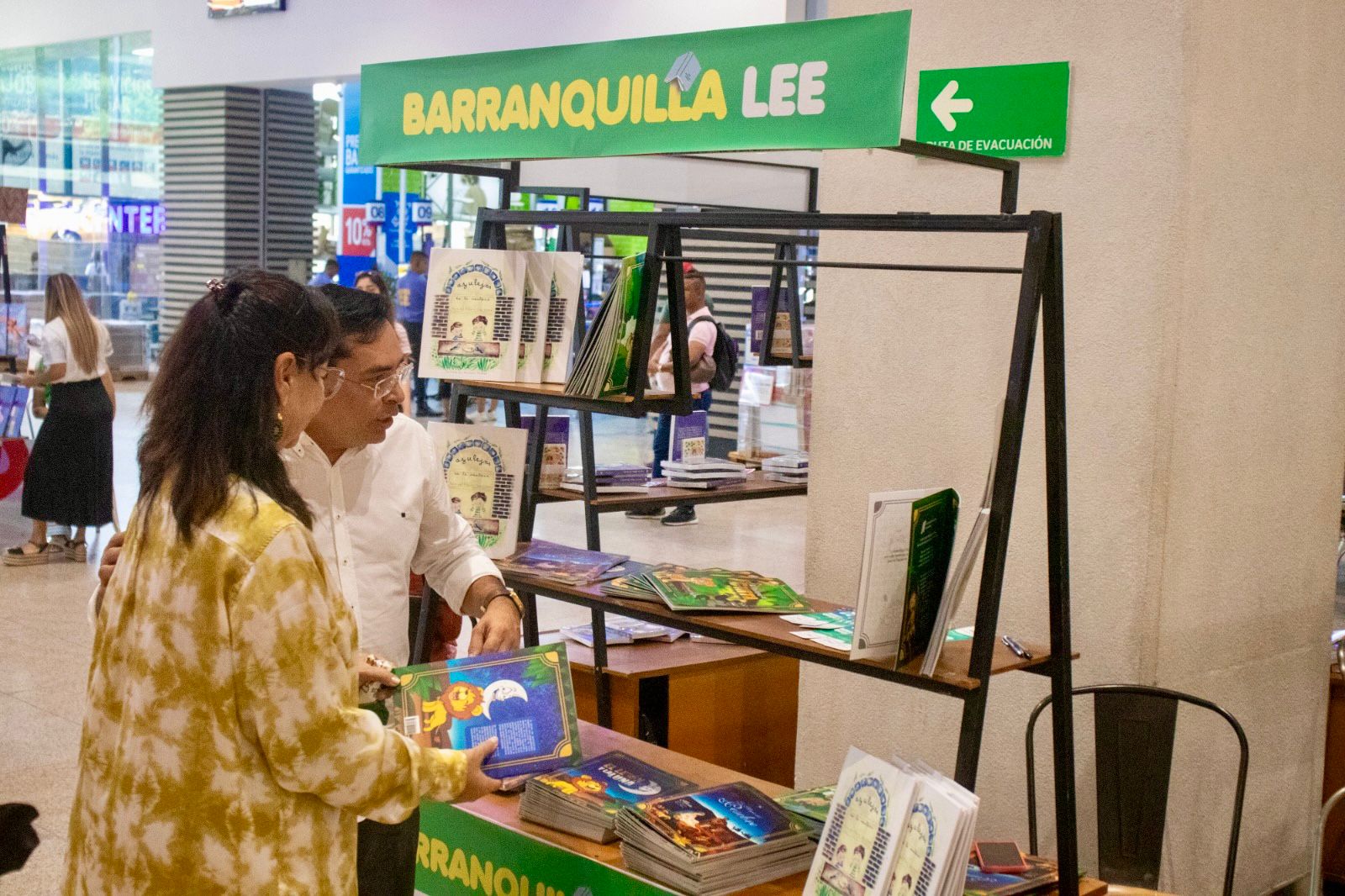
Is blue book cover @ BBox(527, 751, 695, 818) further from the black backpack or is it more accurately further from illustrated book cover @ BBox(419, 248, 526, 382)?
the black backpack

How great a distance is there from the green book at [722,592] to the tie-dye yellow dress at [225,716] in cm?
90

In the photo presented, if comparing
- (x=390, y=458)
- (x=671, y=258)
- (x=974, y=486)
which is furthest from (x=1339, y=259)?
(x=390, y=458)

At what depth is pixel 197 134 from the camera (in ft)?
54.0

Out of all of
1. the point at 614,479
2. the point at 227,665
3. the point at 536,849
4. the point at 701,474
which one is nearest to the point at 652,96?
the point at 227,665

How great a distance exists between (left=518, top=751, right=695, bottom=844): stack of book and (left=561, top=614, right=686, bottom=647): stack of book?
1.25 meters

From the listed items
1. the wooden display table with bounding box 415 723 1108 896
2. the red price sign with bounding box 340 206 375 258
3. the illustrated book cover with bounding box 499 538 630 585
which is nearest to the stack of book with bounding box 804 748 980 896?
the wooden display table with bounding box 415 723 1108 896

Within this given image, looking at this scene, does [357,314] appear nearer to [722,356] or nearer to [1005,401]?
[1005,401]

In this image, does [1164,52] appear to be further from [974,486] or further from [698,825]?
[698,825]

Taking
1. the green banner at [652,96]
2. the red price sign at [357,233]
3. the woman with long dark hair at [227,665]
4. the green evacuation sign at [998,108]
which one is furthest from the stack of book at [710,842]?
the red price sign at [357,233]

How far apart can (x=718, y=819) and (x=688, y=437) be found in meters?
2.08

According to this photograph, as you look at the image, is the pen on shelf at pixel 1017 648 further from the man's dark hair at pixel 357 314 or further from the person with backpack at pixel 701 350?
the person with backpack at pixel 701 350

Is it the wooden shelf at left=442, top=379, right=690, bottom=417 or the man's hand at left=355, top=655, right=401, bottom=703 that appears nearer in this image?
the man's hand at left=355, top=655, right=401, bottom=703

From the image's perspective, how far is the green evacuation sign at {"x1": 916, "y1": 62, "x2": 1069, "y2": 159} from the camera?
3.21 m

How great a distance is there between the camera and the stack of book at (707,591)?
2613 mm
